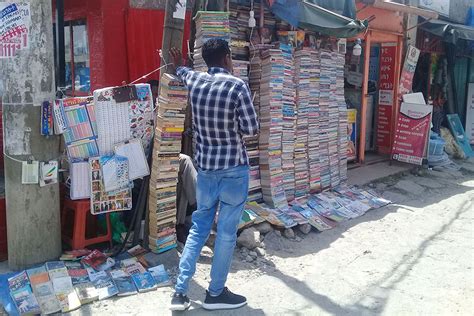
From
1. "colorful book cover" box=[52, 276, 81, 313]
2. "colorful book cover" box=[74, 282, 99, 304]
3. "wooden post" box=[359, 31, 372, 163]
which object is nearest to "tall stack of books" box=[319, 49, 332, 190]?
"wooden post" box=[359, 31, 372, 163]

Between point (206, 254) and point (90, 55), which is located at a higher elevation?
point (90, 55)

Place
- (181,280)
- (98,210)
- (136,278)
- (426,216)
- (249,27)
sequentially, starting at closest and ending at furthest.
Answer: (181,280), (136,278), (98,210), (249,27), (426,216)

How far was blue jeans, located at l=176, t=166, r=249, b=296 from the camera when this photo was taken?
345 cm

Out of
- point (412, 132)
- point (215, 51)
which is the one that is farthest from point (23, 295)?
point (412, 132)

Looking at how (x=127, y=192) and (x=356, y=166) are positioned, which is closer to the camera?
(x=127, y=192)

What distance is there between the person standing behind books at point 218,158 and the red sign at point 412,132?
5.46 meters

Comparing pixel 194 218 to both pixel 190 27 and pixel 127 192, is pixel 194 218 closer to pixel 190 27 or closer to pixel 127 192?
pixel 127 192

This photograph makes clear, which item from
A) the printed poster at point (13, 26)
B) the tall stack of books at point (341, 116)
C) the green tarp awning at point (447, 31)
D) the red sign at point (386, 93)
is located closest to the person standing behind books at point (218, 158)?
the printed poster at point (13, 26)

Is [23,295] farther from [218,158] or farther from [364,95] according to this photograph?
[364,95]

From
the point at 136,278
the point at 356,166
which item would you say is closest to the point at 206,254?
the point at 136,278

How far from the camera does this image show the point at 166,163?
4281 mm

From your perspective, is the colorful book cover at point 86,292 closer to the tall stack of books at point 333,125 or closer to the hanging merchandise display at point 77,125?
the hanging merchandise display at point 77,125

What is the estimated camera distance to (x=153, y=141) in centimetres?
438

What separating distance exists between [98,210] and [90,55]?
217 centimetres
